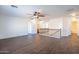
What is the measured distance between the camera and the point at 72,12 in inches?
73.3

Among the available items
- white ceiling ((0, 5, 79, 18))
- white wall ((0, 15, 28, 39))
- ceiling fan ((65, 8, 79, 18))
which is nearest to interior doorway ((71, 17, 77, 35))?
ceiling fan ((65, 8, 79, 18))

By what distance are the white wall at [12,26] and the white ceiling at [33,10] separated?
0.08 metres

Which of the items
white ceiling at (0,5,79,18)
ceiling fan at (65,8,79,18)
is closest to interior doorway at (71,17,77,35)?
ceiling fan at (65,8,79,18)

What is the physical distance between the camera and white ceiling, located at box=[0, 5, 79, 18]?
189cm

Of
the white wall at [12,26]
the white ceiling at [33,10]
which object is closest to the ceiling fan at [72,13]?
the white ceiling at [33,10]

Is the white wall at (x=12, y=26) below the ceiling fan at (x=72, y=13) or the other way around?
below

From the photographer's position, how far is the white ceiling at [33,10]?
6.20ft

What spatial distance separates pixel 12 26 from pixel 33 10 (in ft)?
1.40

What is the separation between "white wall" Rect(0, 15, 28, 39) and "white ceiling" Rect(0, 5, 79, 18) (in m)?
0.08

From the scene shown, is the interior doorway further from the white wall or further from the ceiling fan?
the white wall

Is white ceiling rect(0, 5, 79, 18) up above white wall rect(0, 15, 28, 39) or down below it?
above

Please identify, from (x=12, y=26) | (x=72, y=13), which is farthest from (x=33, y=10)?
(x=72, y=13)

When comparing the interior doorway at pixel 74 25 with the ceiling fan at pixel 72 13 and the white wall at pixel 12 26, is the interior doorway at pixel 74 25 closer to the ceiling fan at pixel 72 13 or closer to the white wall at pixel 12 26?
the ceiling fan at pixel 72 13
